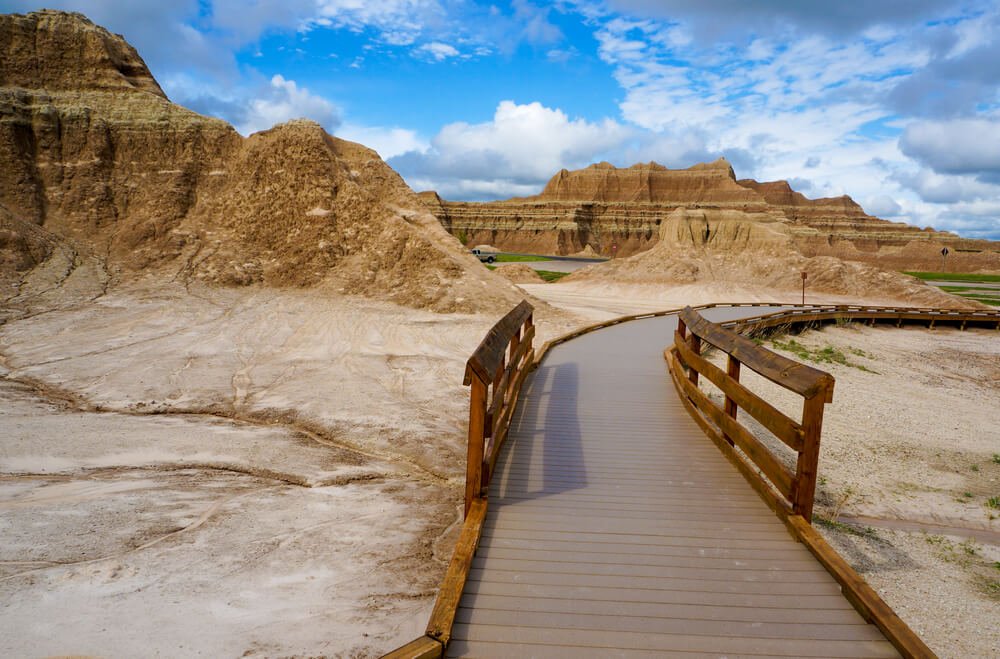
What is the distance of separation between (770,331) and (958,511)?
15343 millimetres

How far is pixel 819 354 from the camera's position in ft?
64.4

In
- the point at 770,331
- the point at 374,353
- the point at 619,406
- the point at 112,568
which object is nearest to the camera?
the point at 112,568

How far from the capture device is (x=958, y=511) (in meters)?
7.85

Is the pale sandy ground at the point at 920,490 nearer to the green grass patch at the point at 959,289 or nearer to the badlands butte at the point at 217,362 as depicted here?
the badlands butte at the point at 217,362

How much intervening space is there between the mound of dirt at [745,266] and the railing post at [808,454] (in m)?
37.5

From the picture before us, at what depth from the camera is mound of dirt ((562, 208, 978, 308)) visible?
1502 inches

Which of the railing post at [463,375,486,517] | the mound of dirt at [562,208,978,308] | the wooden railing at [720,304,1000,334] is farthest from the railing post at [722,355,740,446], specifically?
the mound of dirt at [562,208,978,308]

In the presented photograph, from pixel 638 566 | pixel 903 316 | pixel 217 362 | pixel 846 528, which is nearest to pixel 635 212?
pixel 903 316

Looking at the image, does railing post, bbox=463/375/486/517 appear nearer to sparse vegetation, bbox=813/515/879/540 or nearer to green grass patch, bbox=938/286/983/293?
sparse vegetation, bbox=813/515/879/540

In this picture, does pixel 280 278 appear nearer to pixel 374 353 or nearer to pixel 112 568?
pixel 374 353

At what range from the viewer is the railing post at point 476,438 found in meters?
4.48

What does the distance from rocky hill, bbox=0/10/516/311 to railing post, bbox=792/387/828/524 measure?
1657cm

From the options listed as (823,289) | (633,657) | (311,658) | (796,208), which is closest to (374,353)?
(311,658)

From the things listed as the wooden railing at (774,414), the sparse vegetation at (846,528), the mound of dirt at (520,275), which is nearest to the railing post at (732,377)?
the wooden railing at (774,414)
